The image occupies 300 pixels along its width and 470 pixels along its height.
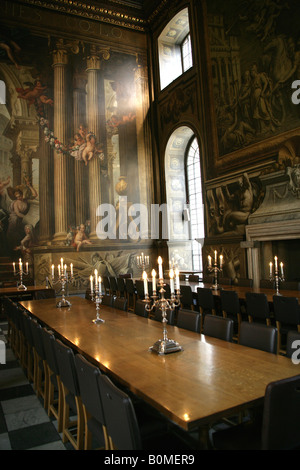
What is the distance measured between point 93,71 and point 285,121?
25.2 ft

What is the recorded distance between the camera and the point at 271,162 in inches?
334

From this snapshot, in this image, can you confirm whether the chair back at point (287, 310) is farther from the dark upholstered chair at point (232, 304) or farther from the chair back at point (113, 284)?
the chair back at point (113, 284)

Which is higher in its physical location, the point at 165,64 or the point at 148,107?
the point at 165,64

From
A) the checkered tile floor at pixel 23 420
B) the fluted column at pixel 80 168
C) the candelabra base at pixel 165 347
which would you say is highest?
the fluted column at pixel 80 168

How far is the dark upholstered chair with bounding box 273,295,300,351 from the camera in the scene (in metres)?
4.55

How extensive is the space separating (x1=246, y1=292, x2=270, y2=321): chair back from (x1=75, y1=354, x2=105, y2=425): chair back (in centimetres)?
327

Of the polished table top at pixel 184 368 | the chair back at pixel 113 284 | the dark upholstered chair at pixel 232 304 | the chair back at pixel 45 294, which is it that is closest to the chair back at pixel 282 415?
the polished table top at pixel 184 368

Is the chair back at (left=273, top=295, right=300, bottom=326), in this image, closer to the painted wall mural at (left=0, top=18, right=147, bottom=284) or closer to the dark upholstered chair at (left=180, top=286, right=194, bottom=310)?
the dark upholstered chair at (left=180, top=286, right=194, bottom=310)

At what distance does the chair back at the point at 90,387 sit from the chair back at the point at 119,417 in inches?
3.4

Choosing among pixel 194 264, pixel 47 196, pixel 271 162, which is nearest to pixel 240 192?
pixel 271 162

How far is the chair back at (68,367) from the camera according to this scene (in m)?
2.80

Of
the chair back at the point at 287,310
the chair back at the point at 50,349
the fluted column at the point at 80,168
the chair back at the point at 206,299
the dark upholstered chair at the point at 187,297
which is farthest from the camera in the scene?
the fluted column at the point at 80,168

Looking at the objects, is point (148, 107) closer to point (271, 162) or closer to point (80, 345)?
point (271, 162)

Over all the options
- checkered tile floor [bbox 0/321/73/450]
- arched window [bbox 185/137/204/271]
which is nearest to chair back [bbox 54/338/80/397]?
checkered tile floor [bbox 0/321/73/450]
